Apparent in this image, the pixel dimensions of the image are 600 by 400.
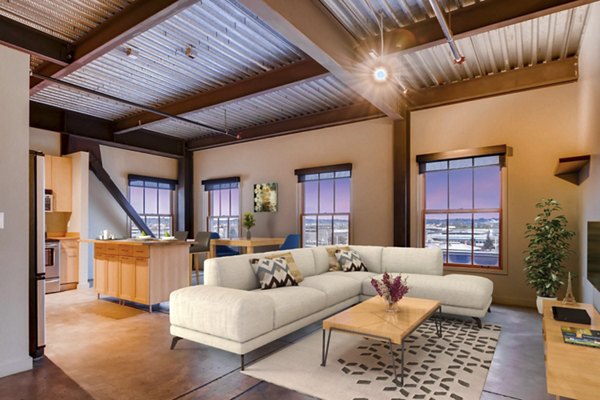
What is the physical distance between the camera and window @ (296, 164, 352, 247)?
7004 millimetres

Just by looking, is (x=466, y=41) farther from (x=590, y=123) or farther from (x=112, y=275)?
(x=112, y=275)

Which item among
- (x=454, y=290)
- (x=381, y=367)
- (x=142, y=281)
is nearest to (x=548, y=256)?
(x=454, y=290)

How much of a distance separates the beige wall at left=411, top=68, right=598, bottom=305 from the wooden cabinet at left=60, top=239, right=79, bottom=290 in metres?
6.91

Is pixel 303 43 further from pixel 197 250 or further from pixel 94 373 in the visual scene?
pixel 197 250

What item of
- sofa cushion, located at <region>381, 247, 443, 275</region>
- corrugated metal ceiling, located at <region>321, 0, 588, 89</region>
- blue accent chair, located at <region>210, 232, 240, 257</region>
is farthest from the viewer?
blue accent chair, located at <region>210, 232, 240, 257</region>

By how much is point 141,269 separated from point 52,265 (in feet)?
7.77

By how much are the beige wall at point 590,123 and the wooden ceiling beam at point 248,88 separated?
2.78m

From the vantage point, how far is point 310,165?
24.2 feet

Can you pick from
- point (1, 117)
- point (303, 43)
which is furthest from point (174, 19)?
point (1, 117)

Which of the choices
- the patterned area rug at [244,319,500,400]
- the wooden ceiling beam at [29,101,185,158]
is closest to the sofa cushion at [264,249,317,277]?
the patterned area rug at [244,319,500,400]

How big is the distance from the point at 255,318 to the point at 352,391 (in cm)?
98

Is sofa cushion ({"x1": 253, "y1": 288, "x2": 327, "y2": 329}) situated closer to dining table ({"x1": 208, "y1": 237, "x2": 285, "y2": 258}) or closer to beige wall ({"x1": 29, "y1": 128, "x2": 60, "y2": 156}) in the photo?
dining table ({"x1": 208, "y1": 237, "x2": 285, "y2": 258})

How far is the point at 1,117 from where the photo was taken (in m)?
2.96

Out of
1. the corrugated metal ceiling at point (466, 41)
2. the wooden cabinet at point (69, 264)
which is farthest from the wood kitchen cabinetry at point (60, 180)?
the corrugated metal ceiling at point (466, 41)
